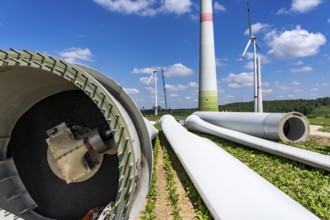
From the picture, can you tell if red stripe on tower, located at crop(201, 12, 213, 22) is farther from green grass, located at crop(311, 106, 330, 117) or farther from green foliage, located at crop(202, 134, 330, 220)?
green grass, located at crop(311, 106, 330, 117)

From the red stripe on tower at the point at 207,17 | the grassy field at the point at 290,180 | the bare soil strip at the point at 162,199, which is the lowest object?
the bare soil strip at the point at 162,199

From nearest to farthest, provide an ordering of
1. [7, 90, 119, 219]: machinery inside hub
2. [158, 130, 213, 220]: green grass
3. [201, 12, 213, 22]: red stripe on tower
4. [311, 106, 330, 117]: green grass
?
[7, 90, 119, 219]: machinery inside hub < [158, 130, 213, 220]: green grass < [201, 12, 213, 22]: red stripe on tower < [311, 106, 330, 117]: green grass

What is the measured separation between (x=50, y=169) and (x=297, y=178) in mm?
4475

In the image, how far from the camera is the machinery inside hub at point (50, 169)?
11.1ft

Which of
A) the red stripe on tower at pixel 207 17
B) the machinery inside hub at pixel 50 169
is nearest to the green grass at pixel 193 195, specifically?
the machinery inside hub at pixel 50 169

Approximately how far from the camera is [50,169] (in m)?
3.44

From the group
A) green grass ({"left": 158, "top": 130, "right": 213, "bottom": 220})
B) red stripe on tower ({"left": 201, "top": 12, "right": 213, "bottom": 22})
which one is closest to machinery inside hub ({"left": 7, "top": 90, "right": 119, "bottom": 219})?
green grass ({"left": 158, "top": 130, "right": 213, "bottom": 220})

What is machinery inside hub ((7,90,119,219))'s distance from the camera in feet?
11.1

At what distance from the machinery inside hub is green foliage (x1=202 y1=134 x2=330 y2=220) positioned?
275 cm

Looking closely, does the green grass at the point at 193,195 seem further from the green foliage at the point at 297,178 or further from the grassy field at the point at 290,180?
the green foliage at the point at 297,178

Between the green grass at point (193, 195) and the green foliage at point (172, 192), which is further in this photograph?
the green foliage at point (172, 192)

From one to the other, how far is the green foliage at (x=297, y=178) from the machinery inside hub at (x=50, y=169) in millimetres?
2745

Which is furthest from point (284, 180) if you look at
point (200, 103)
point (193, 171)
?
point (200, 103)

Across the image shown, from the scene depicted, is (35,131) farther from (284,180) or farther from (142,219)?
(284,180)
